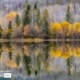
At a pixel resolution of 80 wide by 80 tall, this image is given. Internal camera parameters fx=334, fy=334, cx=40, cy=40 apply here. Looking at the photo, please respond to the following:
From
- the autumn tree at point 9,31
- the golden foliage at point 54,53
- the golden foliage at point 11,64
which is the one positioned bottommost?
the golden foliage at point 11,64

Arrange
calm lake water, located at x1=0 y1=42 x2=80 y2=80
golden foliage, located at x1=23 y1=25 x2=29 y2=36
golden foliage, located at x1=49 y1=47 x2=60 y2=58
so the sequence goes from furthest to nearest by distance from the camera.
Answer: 1. golden foliage, located at x1=23 y1=25 x2=29 y2=36
2. golden foliage, located at x1=49 y1=47 x2=60 y2=58
3. calm lake water, located at x1=0 y1=42 x2=80 y2=80

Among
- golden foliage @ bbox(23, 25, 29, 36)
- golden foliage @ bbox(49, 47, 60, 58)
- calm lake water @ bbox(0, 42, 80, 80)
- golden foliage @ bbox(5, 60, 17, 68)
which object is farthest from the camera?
golden foliage @ bbox(23, 25, 29, 36)

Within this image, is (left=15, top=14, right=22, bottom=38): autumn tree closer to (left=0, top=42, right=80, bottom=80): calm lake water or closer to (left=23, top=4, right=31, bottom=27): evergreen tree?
(left=23, top=4, right=31, bottom=27): evergreen tree

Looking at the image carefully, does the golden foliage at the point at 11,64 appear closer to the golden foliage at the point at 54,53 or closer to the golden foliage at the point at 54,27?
the golden foliage at the point at 54,53

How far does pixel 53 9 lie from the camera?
4.85m

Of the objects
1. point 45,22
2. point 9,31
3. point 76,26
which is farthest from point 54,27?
point 9,31

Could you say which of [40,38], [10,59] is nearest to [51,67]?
[10,59]

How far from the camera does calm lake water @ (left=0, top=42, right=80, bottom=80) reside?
9.89ft

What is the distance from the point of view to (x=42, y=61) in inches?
A: 135

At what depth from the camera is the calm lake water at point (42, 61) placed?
3.01 metres

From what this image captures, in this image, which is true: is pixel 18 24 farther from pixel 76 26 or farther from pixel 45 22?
pixel 76 26

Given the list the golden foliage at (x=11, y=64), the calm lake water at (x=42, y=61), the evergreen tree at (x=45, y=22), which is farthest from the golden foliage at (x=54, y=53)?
the evergreen tree at (x=45, y=22)

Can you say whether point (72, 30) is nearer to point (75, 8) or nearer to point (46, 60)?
point (75, 8)

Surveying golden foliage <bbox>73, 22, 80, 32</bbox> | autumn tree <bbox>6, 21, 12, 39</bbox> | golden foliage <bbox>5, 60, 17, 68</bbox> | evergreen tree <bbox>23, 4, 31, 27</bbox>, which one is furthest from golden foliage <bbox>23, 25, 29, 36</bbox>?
golden foliage <bbox>5, 60, 17, 68</bbox>
